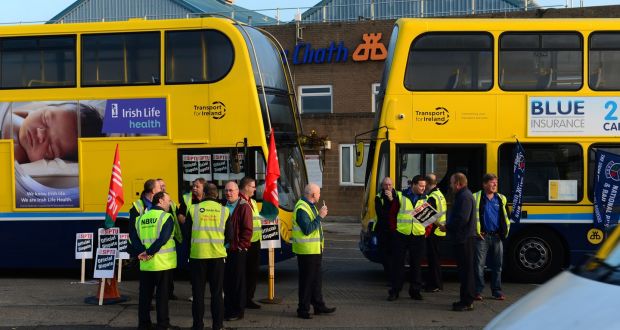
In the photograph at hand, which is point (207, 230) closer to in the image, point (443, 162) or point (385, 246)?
point (385, 246)

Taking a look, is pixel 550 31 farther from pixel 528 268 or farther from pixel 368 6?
pixel 368 6

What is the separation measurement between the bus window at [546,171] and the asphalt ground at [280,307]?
59.1 inches

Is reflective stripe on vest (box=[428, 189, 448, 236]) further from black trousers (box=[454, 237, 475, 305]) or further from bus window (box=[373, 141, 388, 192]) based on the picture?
bus window (box=[373, 141, 388, 192])

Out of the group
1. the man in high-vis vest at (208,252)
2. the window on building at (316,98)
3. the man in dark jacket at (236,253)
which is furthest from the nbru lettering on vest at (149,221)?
the window on building at (316,98)

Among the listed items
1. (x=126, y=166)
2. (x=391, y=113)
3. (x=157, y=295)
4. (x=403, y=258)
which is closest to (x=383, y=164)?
(x=391, y=113)

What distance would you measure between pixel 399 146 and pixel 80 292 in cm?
550

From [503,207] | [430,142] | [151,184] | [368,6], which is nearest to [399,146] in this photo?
[430,142]

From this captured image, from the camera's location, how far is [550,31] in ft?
42.3

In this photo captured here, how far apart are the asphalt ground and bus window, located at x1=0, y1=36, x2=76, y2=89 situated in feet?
11.2

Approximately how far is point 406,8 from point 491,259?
2323 centimetres

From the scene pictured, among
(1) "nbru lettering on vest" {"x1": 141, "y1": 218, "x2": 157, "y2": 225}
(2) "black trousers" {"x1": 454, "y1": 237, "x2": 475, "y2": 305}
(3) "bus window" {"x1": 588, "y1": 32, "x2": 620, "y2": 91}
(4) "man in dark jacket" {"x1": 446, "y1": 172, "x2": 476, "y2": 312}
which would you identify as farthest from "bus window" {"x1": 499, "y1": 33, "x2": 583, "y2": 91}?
(1) "nbru lettering on vest" {"x1": 141, "y1": 218, "x2": 157, "y2": 225}

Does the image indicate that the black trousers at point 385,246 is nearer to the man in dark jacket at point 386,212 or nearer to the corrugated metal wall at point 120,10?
the man in dark jacket at point 386,212

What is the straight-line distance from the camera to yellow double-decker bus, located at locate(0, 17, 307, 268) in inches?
512

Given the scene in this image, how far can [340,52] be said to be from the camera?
3011 centimetres
